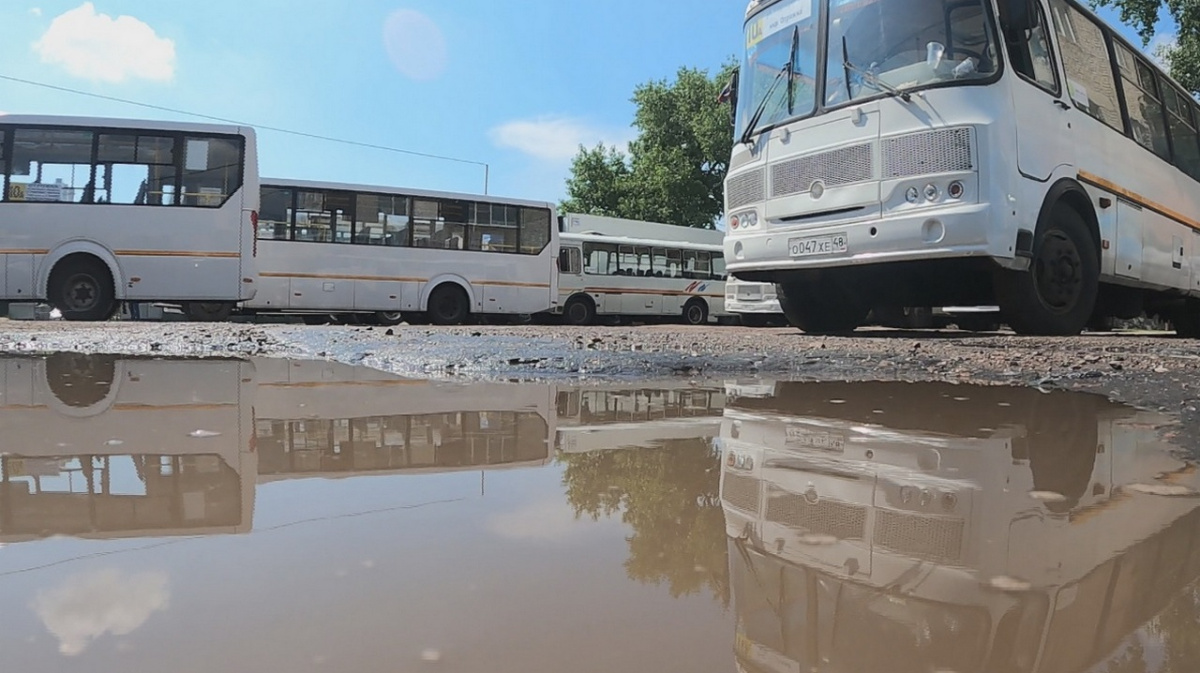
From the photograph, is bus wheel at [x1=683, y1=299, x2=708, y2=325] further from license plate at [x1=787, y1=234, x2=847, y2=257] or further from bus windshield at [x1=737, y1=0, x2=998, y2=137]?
license plate at [x1=787, y1=234, x2=847, y2=257]

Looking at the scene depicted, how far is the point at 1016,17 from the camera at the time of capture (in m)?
5.01

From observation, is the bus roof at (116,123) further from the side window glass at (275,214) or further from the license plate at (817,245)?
the license plate at (817,245)

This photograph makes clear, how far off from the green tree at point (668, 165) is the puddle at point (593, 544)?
3229cm

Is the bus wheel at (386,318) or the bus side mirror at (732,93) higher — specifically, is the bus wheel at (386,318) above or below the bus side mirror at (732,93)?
below

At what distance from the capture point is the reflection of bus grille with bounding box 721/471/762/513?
1455 mm

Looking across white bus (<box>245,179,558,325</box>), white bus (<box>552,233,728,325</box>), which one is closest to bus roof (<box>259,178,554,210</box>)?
white bus (<box>245,179,558,325</box>)

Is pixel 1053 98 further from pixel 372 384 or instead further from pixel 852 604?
pixel 852 604

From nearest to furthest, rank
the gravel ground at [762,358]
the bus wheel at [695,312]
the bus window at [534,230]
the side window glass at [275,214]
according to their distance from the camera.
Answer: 1. the gravel ground at [762,358]
2. the side window glass at [275,214]
3. the bus window at [534,230]
4. the bus wheel at [695,312]

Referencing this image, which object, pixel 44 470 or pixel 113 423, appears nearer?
pixel 44 470

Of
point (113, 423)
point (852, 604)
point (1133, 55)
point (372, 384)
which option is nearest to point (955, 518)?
point (852, 604)

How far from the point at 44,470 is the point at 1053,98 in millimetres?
6119

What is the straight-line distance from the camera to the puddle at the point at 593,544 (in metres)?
0.87

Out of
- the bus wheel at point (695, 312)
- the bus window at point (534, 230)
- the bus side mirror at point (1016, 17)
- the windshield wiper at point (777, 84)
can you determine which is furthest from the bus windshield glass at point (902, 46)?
the bus wheel at point (695, 312)

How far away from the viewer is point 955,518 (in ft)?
4.44
